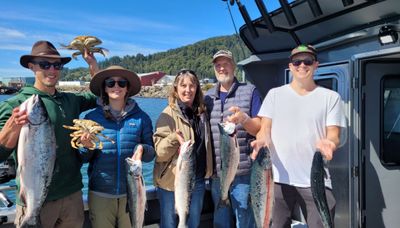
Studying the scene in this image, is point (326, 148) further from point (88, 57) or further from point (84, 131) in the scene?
point (88, 57)

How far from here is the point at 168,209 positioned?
13.7 ft

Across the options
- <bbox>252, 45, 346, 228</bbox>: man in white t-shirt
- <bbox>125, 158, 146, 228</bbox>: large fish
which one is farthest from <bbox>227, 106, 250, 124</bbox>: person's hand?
<bbox>125, 158, 146, 228</bbox>: large fish

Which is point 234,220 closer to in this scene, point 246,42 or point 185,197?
point 185,197

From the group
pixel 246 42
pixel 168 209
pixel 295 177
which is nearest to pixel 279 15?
pixel 246 42

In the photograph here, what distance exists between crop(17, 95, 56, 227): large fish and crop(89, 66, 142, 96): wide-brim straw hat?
0.88 metres

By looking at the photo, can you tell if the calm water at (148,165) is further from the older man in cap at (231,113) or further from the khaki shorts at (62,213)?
the khaki shorts at (62,213)

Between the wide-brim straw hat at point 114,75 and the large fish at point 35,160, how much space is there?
88 centimetres

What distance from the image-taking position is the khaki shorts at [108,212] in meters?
3.72

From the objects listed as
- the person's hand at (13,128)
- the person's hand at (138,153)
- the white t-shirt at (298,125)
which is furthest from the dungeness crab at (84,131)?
the white t-shirt at (298,125)

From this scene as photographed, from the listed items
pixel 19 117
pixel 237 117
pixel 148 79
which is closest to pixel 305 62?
pixel 237 117

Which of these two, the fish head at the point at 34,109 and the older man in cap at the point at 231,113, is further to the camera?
the older man in cap at the point at 231,113

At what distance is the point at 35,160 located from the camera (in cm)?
314

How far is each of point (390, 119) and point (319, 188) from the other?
1.90 meters

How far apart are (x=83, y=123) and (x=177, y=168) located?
101cm
